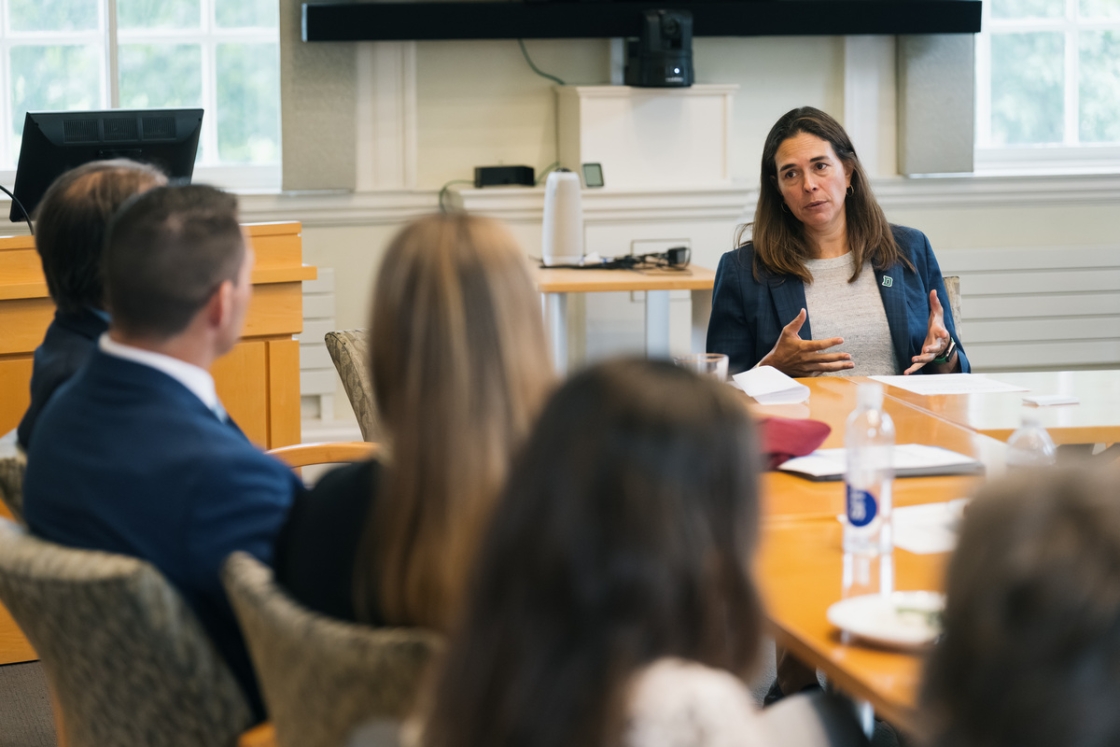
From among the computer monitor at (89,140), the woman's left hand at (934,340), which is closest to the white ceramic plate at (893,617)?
the woman's left hand at (934,340)

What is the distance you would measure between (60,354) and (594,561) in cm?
150

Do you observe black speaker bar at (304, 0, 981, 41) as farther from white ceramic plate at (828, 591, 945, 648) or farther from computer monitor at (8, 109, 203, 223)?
white ceramic plate at (828, 591, 945, 648)

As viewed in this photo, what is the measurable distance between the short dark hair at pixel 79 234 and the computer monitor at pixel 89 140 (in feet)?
3.82

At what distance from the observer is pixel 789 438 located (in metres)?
2.09

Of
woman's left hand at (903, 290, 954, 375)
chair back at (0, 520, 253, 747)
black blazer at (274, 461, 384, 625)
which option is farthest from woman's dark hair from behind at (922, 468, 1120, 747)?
woman's left hand at (903, 290, 954, 375)

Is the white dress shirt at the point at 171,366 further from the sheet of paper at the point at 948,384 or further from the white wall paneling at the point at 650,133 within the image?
the white wall paneling at the point at 650,133

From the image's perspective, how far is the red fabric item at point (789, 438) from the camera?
2061mm

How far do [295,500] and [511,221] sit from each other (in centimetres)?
344

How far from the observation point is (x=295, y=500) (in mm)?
1412

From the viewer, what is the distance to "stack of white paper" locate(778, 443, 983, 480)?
1997 millimetres

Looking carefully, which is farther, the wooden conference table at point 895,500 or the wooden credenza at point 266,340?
the wooden credenza at point 266,340

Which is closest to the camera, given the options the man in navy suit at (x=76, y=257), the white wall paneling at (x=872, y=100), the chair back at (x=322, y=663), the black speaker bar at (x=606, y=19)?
the chair back at (x=322, y=663)

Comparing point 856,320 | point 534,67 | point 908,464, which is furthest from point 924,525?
point 534,67

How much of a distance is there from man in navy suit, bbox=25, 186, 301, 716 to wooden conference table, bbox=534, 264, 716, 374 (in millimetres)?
2155
